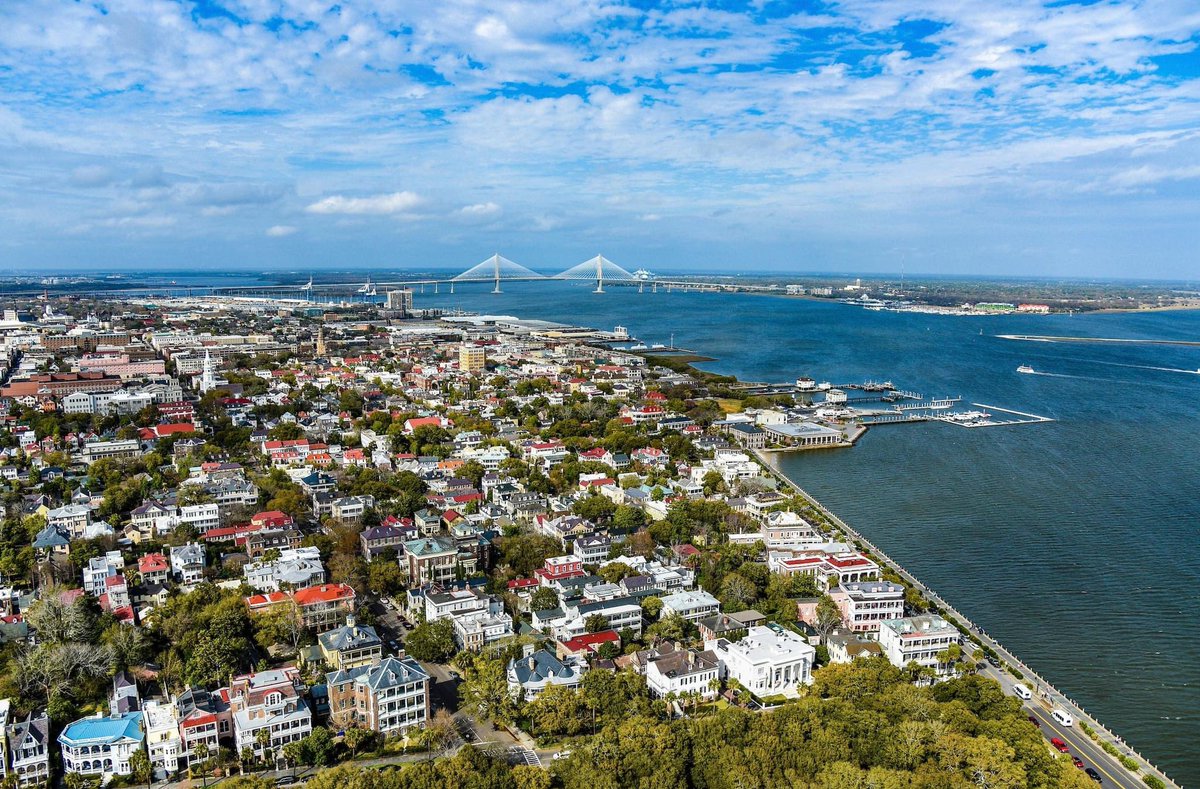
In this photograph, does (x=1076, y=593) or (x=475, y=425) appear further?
(x=475, y=425)

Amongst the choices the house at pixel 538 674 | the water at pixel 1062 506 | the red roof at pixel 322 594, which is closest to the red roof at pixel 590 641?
the house at pixel 538 674

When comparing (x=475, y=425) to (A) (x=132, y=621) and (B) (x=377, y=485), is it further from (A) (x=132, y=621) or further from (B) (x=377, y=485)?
(A) (x=132, y=621)

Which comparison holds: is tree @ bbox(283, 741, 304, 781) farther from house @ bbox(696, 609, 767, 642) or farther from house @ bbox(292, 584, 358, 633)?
house @ bbox(696, 609, 767, 642)

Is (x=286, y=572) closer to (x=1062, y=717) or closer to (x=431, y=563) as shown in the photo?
(x=431, y=563)

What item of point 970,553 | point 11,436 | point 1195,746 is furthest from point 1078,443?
point 11,436

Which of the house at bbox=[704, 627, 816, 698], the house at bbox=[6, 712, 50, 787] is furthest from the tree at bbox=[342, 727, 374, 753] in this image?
the house at bbox=[704, 627, 816, 698]

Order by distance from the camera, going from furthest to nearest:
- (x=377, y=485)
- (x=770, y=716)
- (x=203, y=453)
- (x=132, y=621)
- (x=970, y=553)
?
(x=203, y=453) → (x=377, y=485) → (x=970, y=553) → (x=132, y=621) → (x=770, y=716)

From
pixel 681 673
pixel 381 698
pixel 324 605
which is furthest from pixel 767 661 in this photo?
pixel 324 605

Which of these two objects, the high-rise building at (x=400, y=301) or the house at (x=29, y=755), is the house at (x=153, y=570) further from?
the high-rise building at (x=400, y=301)
